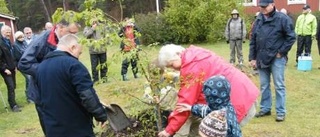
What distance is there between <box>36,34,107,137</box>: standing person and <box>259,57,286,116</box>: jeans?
9.42 feet

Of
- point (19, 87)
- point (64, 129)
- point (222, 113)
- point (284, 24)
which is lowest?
point (19, 87)

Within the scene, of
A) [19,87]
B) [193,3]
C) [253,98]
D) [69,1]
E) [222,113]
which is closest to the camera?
[222,113]

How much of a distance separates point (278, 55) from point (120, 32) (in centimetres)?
231

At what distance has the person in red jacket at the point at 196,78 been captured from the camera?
3.24m

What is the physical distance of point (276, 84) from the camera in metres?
5.42

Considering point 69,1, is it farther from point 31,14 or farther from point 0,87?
point 0,87

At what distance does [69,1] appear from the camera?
49.9m

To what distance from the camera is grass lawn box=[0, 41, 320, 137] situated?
4242 millimetres

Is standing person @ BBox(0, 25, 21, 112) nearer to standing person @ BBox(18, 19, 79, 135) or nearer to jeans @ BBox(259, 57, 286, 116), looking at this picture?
standing person @ BBox(18, 19, 79, 135)

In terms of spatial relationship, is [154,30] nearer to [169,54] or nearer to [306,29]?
[306,29]

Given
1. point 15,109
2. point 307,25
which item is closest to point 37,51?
point 15,109

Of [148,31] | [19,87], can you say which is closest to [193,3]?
[148,31]

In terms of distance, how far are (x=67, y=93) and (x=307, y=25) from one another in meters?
8.96

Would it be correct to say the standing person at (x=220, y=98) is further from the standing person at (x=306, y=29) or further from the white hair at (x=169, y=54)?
the standing person at (x=306, y=29)
